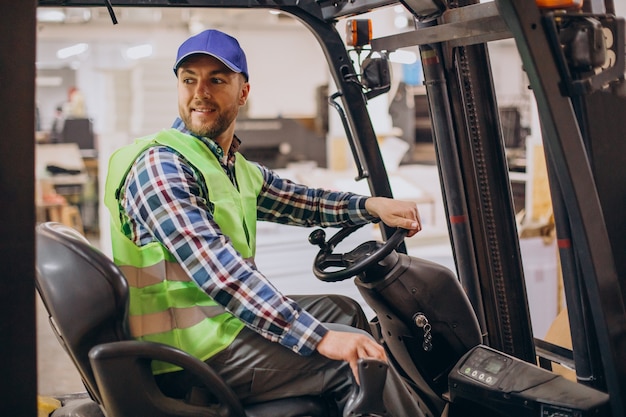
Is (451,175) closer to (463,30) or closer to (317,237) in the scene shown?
(317,237)

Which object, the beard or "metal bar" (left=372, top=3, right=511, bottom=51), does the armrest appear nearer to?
the beard

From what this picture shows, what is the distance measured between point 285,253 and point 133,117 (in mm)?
3584

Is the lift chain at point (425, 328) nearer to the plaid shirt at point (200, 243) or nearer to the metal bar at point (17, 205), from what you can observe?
the plaid shirt at point (200, 243)

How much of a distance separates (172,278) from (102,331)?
0.30 m

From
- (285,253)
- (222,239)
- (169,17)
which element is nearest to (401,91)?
(169,17)

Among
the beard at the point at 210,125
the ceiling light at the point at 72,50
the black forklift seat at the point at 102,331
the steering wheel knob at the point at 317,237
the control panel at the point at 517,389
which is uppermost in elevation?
the ceiling light at the point at 72,50

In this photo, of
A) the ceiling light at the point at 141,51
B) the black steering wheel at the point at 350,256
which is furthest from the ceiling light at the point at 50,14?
the black steering wheel at the point at 350,256

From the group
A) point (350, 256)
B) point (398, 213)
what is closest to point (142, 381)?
point (350, 256)

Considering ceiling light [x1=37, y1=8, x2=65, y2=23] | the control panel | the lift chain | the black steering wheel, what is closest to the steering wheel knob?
the black steering wheel

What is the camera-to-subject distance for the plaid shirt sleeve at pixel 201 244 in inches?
95.8

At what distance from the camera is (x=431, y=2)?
3.12 m

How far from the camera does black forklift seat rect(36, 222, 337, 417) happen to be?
237 cm

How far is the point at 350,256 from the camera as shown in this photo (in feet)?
10.2

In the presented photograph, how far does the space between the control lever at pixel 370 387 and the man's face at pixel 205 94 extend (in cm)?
101
